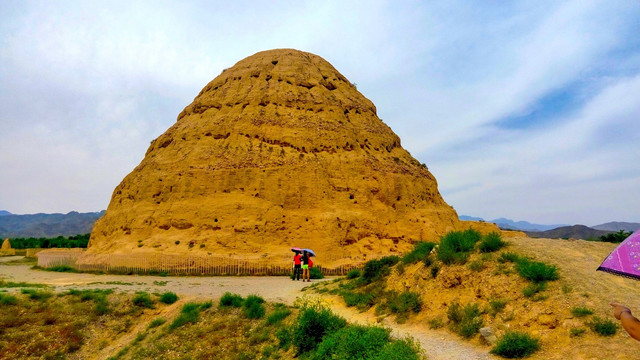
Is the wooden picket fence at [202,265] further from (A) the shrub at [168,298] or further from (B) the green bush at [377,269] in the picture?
(B) the green bush at [377,269]

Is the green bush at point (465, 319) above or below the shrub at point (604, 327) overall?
below

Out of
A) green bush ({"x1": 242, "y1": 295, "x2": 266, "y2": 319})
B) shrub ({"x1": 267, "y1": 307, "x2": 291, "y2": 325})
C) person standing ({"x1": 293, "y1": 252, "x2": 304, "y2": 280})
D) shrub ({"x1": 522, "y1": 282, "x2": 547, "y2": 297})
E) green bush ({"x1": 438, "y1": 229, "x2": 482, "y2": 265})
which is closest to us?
shrub ({"x1": 522, "y1": 282, "x2": 547, "y2": 297})

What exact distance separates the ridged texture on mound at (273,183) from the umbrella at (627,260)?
16842 mm

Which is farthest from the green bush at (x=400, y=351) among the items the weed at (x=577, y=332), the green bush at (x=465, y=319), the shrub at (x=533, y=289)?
the shrub at (x=533, y=289)

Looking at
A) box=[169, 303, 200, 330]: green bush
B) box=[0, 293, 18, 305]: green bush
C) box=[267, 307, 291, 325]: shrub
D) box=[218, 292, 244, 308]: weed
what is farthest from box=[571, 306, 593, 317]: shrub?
box=[0, 293, 18, 305]: green bush

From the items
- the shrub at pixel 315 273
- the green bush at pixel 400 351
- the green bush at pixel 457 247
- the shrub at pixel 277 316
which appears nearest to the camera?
the green bush at pixel 400 351

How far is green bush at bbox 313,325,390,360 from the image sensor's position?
6.99 metres

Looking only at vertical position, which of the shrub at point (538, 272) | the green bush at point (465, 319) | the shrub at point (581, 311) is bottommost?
the green bush at point (465, 319)

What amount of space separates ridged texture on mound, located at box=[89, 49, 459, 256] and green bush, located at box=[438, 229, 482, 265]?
10133 mm

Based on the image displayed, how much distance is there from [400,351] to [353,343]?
1.08 metres

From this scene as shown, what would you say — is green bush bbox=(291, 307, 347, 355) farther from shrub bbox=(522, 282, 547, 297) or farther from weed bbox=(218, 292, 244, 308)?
shrub bbox=(522, 282, 547, 297)

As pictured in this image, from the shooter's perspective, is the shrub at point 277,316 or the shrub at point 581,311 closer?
the shrub at point 581,311

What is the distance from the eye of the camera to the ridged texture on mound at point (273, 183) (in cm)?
2067

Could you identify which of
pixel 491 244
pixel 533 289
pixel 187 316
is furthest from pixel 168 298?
pixel 533 289
